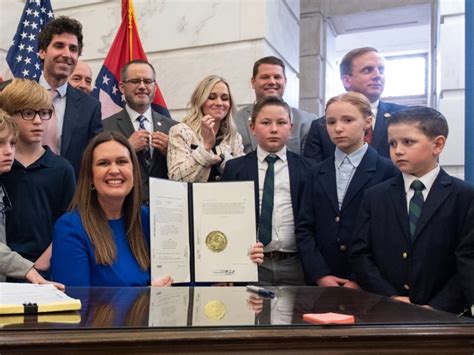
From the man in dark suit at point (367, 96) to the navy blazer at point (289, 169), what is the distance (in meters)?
0.35

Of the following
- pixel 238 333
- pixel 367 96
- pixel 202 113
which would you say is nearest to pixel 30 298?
pixel 238 333

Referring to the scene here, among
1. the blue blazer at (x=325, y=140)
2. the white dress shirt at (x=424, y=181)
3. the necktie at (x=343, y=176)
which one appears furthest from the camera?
the blue blazer at (x=325, y=140)

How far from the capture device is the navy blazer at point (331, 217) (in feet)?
9.65

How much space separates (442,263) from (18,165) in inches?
79.3

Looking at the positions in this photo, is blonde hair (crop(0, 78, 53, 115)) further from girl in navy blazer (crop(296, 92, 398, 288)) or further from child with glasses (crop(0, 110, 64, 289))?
girl in navy blazer (crop(296, 92, 398, 288))

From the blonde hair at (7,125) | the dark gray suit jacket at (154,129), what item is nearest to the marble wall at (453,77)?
the dark gray suit jacket at (154,129)

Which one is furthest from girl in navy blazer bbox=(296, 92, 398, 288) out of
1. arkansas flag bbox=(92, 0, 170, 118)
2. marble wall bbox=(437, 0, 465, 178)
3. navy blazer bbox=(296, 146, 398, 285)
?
marble wall bbox=(437, 0, 465, 178)

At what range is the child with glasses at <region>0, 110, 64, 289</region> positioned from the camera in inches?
89.0

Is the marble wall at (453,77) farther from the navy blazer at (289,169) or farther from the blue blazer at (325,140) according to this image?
the navy blazer at (289,169)

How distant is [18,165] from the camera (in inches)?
108

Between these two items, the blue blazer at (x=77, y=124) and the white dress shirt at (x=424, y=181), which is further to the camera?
the blue blazer at (x=77, y=124)

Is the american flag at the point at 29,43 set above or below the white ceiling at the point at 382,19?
below

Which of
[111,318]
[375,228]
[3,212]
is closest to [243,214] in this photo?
[375,228]

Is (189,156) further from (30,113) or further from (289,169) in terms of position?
(30,113)
